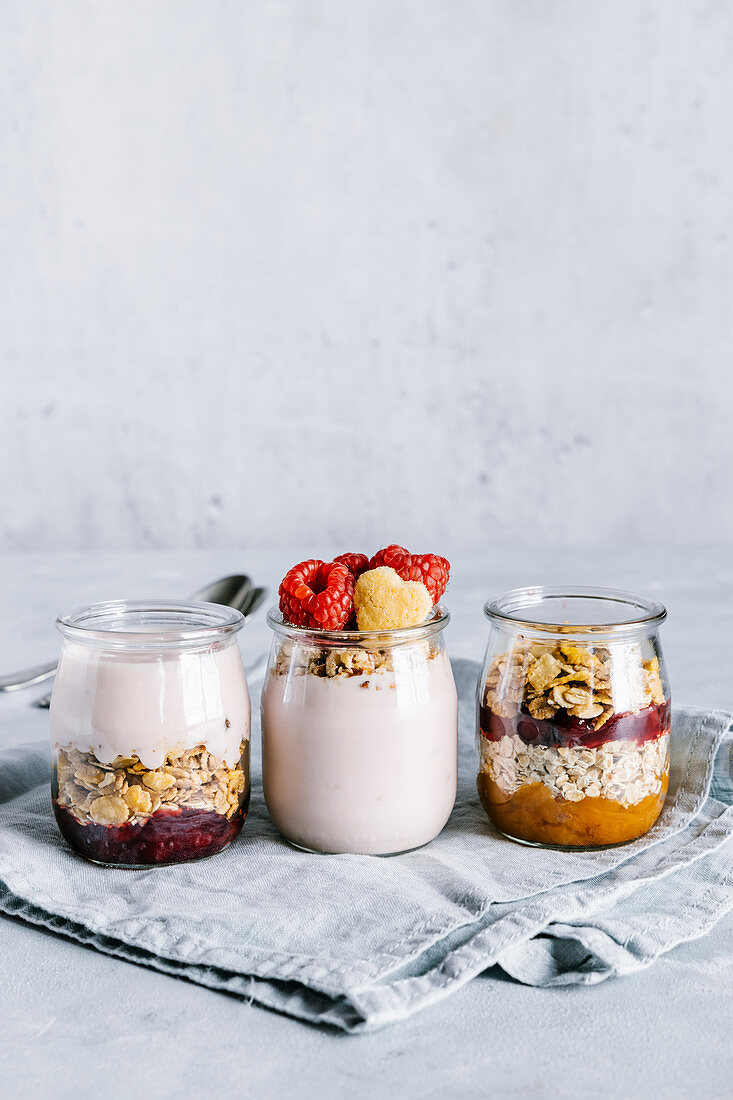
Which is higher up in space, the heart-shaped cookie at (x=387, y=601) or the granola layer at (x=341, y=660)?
the heart-shaped cookie at (x=387, y=601)

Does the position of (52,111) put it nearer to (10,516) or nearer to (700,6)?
(10,516)

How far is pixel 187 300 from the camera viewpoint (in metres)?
2.41

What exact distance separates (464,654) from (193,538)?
1.32 meters

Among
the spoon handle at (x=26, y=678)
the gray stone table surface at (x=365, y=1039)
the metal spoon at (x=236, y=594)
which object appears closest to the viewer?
the gray stone table surface at (x=365, y=1039)

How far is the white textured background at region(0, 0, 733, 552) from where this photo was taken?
2305mm

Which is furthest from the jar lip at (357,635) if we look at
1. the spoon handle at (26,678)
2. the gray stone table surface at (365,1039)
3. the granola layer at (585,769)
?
the spoon handle at (26,678)

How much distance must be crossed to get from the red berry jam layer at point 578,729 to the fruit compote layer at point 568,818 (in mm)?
39

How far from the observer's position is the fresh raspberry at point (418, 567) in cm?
82

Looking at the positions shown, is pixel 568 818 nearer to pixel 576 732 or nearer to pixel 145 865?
pixel 576 732

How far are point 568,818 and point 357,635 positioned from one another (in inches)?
8.4

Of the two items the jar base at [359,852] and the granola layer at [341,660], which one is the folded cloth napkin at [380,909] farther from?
the granola layer at [341,660]

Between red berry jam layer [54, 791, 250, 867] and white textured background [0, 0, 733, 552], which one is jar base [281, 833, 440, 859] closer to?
red berry jam layer [54, 791, 250, 867]

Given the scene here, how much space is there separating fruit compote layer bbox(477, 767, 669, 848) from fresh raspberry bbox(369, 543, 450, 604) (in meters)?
0.16

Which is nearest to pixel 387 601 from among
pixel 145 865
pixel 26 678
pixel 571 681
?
pixel 571 681
